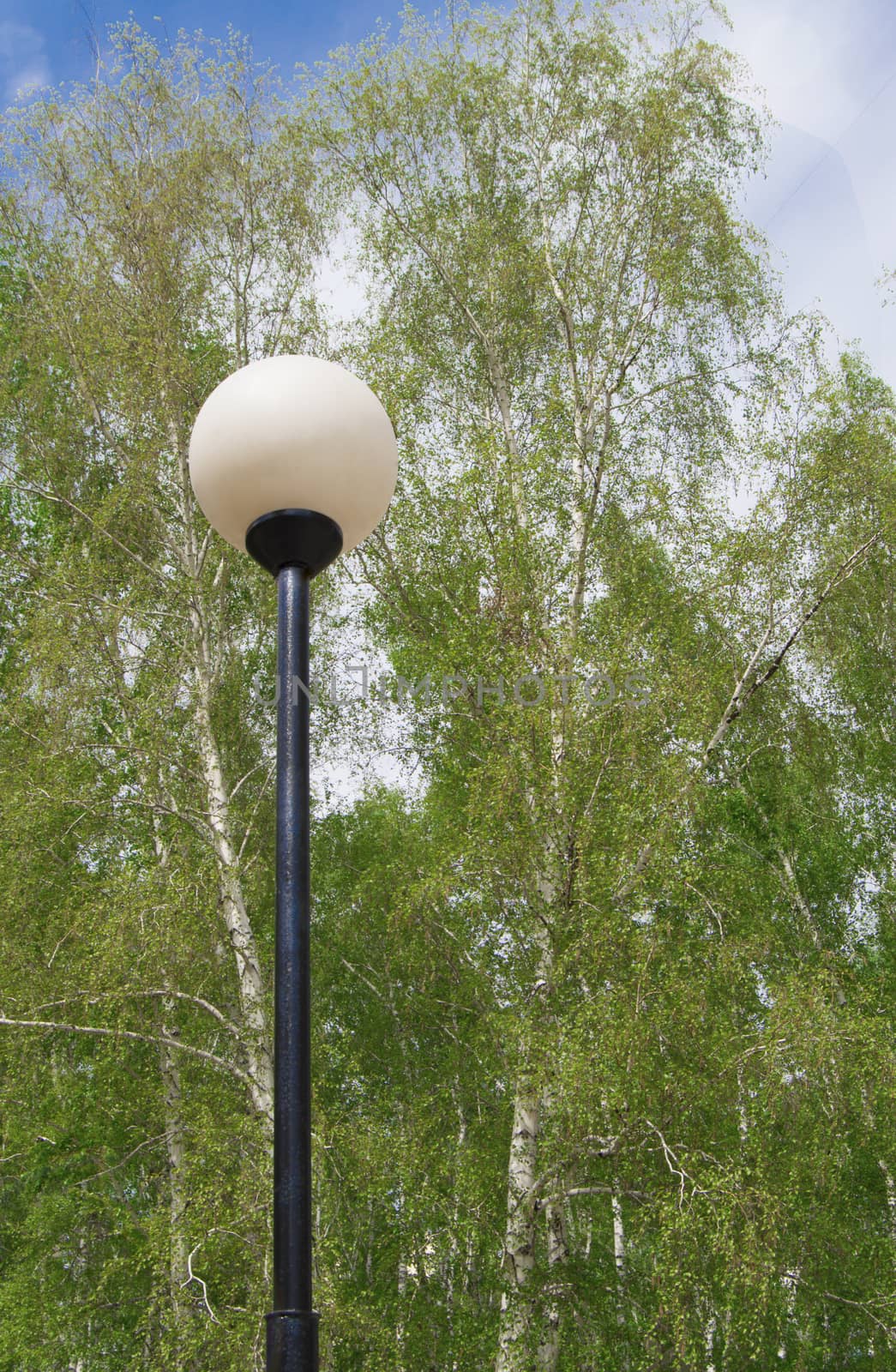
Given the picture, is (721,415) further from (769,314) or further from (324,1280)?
(324,1280)

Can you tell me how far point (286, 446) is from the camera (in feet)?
9.00

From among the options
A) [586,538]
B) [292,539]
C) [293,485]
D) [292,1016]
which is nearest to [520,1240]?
[586,538]

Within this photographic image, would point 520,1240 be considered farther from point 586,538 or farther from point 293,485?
point 293,485

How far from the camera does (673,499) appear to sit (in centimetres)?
1038

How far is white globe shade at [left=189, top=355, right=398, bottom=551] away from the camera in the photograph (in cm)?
275

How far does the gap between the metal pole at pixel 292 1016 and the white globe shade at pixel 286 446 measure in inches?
7.4

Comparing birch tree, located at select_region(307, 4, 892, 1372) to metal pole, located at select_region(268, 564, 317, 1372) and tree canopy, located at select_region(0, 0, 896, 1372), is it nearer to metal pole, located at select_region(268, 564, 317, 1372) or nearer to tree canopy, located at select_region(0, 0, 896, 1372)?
tree canopy, located at select_region(0, 0, 896, 1372)

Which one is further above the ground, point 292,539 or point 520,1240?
point 292,539

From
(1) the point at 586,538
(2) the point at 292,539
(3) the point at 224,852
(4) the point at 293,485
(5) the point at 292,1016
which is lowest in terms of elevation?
(5) the point at 292,1016

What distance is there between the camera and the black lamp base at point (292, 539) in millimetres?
2793

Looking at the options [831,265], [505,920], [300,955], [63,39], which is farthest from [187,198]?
[300,955]

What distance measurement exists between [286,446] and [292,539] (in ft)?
0.75

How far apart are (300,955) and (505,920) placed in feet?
20.2

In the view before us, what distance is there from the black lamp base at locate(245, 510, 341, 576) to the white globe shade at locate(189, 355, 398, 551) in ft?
0.07
